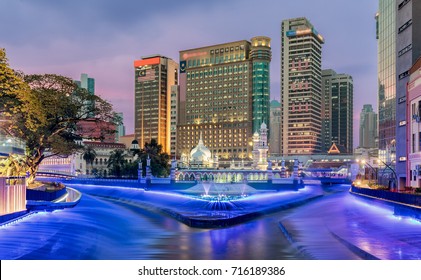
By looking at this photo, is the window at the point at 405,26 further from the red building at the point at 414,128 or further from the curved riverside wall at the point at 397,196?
the curved riverside wall at the point at 397,196

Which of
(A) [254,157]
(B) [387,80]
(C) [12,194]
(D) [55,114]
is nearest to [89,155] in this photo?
(A) [254,157]

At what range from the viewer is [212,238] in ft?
116

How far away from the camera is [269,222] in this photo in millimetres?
46094

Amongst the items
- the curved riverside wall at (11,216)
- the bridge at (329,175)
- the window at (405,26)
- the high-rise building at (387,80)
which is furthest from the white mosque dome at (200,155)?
the curved riverside wall at (11,216)

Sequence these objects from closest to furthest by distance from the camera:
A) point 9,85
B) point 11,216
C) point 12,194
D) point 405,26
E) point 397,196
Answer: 1. point 11,216
2. point 12,194
3. point 9,85
4. point 397,196
5. point 405,26

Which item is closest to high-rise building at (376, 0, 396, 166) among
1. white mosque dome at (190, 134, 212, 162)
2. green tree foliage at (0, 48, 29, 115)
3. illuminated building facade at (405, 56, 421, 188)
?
illuminated building facade at (405, 56, 421, 188)

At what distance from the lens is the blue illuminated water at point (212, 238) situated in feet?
84.4

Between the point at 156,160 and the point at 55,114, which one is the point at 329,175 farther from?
the point at 55,114

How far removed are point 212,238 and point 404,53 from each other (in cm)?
4644

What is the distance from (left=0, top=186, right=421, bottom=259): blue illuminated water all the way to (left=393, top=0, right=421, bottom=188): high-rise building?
67.2 feet

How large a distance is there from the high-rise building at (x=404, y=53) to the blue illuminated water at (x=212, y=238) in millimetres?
20488

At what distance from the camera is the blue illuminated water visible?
2573 centimetres

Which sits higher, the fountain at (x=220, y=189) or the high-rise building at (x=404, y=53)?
the high-rise building at (x=404, y=53)

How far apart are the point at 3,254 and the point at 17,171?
15.5 meters
